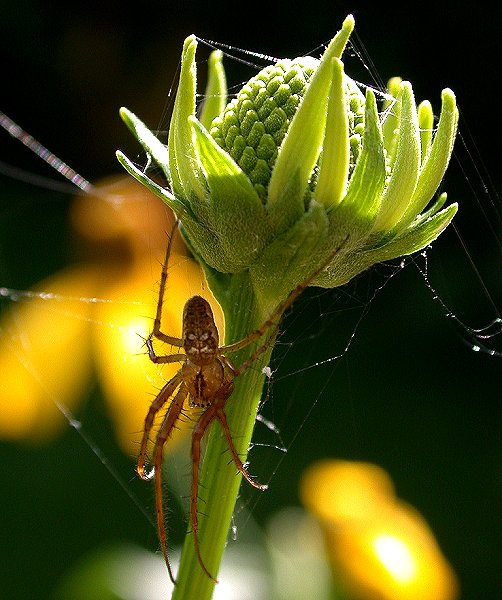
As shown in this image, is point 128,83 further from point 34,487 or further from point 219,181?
point 219,181

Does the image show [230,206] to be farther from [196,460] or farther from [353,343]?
[353,343]

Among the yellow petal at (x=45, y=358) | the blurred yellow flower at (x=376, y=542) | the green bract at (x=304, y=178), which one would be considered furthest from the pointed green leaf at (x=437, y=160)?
the yellow petal at (x=45, y=358)

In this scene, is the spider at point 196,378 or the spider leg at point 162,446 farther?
the spider leg at point 162,446

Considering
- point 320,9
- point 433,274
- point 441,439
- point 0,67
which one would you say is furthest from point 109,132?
point 441,439

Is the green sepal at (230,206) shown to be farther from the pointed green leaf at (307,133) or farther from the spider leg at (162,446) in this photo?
the spider leg at (162,446)

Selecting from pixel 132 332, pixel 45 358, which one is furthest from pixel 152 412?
pixel 45 358
